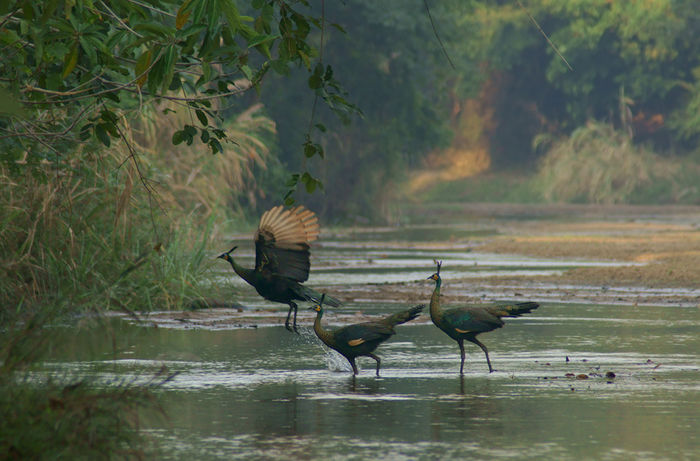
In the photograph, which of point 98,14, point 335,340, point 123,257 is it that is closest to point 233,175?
point 123,257

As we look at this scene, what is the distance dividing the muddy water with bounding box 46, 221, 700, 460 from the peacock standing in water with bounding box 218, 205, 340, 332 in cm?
60

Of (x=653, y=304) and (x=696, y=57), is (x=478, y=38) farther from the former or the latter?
(x=653, y=304)

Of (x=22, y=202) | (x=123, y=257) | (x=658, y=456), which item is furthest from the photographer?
(x=123, y=257)

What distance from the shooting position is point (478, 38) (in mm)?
70375

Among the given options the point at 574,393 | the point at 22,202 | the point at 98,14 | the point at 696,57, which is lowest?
the point at 574,393

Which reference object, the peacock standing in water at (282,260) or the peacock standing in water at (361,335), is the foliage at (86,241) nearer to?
the peacock standing in water at (282,260)

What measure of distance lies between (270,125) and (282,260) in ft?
76.4

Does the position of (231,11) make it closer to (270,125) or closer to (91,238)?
(91,238)

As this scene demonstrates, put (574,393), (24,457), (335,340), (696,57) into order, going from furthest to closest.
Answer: (696,57) → (335,340) → (574,393) → (24,457)

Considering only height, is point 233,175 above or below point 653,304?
above

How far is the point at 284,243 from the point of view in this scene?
13.5 metres

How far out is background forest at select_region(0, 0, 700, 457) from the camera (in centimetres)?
771

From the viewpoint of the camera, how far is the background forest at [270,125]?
7.71 metres

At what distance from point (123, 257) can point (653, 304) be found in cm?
706
